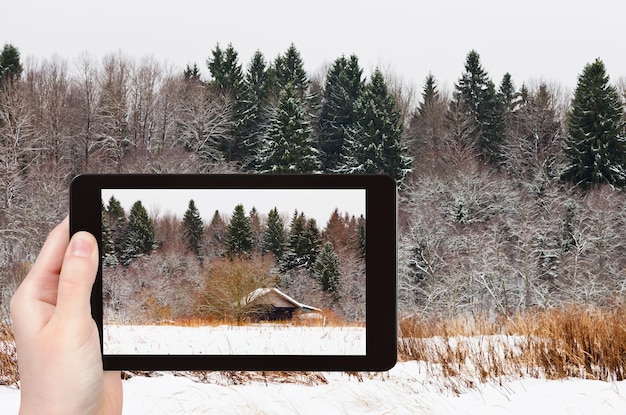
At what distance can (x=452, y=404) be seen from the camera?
3670 mm

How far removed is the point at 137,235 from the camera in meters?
1.30

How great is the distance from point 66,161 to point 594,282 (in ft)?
23.2

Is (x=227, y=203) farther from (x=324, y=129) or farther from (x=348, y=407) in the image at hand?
(x=324, y=129)

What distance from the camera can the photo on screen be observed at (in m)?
1.00

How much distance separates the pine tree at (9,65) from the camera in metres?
A: 10.5

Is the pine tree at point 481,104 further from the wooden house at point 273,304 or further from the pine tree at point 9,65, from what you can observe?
the wooden house at point 273,304

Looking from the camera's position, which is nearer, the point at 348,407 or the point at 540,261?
the point at 348,407

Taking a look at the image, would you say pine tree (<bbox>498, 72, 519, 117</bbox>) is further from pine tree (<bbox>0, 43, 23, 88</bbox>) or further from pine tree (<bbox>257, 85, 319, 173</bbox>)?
pine tree (<bbox>0, 43, 23, 88</bbox>)

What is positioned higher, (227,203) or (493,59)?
(493,59)

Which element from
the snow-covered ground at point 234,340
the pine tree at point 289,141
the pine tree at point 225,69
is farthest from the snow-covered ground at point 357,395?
the pine tree at point 225,69

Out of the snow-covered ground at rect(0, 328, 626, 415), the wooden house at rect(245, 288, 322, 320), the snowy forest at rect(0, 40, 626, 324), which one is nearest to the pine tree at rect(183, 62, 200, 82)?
the snowy forest at rect(0, 40, 626, 324)

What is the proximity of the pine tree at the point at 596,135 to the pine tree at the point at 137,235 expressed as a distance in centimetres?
1004

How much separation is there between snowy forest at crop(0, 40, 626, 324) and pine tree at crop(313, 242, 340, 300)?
748cm

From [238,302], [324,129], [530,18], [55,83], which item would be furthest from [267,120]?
[238,302]
